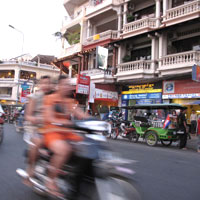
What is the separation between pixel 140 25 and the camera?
15.7 metres

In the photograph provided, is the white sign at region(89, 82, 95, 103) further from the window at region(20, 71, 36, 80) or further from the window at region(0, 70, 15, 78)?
the window at region(0, 70, 15, 78)

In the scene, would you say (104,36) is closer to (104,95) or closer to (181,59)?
(104,95)

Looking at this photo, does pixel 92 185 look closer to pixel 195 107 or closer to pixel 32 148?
pixel 32 148

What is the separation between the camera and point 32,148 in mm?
3258

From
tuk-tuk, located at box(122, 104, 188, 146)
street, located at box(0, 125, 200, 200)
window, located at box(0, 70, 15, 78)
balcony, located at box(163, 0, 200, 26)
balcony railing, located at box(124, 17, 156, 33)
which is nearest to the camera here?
street, located at box(0, 125, 200, 200)

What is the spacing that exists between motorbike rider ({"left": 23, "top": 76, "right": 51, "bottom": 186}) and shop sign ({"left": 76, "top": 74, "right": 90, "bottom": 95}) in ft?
44.3

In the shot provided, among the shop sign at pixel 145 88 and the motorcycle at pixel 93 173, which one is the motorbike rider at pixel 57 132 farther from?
the shop sign at pixel 145 88

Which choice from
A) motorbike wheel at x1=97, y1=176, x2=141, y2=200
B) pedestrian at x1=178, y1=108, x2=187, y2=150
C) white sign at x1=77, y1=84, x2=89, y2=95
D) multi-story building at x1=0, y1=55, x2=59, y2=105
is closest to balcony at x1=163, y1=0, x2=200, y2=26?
pedestrian at x1=178, y1=108, x2=187, y2=150

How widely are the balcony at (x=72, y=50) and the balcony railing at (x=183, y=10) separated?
29.1 ft

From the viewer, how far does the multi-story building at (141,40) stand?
13.6 m

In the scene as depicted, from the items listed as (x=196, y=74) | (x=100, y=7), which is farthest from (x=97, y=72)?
(x=196, y=74)

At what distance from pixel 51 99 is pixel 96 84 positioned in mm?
14615

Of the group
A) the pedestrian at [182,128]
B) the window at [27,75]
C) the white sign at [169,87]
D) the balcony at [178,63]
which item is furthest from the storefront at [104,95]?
the window at [27,75]

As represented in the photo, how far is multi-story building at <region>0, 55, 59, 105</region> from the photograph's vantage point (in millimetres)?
39844
